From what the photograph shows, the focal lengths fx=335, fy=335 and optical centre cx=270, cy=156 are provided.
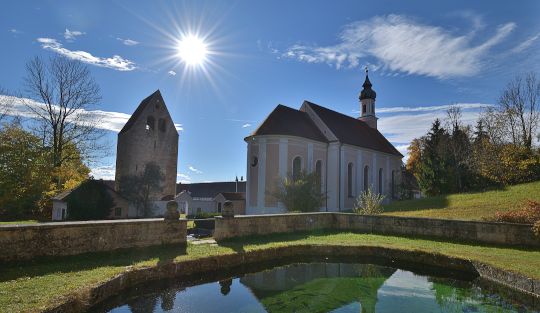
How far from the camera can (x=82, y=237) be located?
8609 millimetres

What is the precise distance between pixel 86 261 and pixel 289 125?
815 inches

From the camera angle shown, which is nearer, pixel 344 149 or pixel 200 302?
pixel 200 302

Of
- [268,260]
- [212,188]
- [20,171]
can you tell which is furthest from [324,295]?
[212,188]

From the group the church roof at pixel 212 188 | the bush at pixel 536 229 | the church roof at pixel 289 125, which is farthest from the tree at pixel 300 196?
the church roof at pixel 212 188

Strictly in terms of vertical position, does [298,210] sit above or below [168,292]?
above

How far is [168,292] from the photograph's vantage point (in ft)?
24.3

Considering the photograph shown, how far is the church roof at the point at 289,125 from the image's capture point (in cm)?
2595

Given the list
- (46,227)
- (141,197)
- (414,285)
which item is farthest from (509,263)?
(141,197)

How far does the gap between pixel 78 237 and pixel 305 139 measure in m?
20.2

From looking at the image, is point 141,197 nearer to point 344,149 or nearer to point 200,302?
point 344,149

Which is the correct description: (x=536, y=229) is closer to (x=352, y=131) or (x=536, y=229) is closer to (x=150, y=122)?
Result: (x=352, y=131)

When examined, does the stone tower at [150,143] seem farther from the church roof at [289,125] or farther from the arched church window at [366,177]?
the arched church window at [366,177]

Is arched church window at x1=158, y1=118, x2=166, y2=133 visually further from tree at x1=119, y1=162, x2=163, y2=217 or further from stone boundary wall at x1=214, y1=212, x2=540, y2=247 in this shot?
stone boundary wall at x1=214, y1=212, x2=540, y2=247

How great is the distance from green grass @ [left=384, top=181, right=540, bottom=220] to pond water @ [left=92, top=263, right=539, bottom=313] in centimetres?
1078
